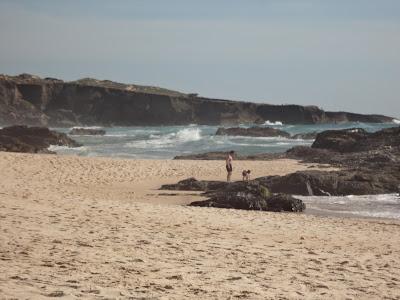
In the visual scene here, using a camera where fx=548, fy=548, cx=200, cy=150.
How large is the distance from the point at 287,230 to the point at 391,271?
3.06 meters

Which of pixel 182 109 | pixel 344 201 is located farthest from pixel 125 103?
pixel 344 201

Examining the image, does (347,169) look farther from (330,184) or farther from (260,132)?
(260,132)

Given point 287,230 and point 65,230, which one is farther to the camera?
point 287,230

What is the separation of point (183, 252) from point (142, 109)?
96.5 metres

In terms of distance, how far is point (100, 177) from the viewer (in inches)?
786

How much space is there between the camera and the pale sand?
A: 582 centimetres

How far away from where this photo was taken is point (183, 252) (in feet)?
25.0

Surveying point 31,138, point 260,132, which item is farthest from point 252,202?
point 260,132

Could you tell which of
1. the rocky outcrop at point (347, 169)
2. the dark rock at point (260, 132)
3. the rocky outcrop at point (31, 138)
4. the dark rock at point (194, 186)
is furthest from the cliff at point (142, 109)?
the dark rock at point (194, 186)

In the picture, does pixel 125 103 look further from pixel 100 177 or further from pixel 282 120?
pixel 100 177

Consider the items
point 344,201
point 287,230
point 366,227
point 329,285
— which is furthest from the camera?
point 344,201

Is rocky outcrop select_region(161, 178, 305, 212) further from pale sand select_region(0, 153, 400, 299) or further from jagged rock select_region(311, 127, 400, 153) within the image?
jagged rock select_region(311, 127, 400, 153)

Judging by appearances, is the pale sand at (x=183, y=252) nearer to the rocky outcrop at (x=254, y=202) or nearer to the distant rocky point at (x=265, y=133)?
the rocky outcrop at (x=254, y=202)

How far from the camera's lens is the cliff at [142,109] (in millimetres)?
100250
